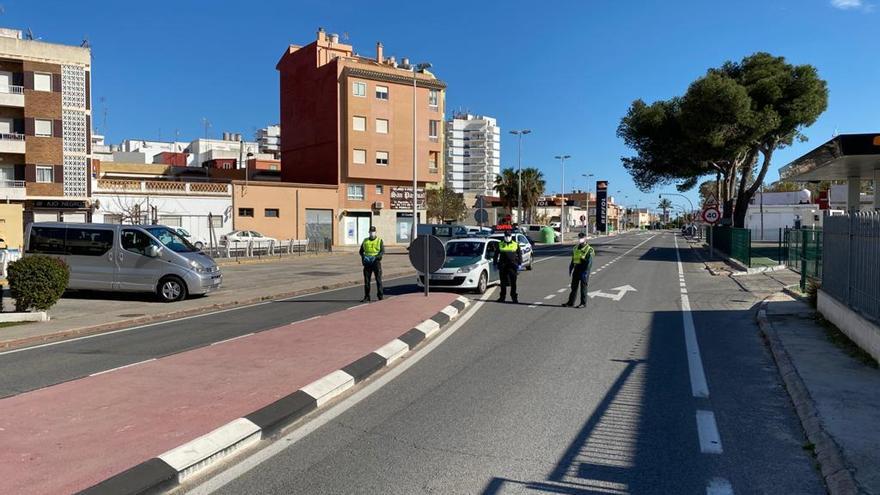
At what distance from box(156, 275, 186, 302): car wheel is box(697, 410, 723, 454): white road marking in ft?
44.2

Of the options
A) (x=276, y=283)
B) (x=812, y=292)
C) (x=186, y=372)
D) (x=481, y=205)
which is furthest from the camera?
(x=481, y=205)

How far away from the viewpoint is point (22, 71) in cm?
4191

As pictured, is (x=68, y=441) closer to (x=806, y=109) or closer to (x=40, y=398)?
(x=40, y=398)

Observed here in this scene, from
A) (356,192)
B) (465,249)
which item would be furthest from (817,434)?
(356,192)

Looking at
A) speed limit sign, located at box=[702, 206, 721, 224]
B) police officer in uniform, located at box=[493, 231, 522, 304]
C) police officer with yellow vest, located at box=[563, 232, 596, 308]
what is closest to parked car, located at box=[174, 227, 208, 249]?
police officer in uniform, located at box=[493, 231, 522, 304]

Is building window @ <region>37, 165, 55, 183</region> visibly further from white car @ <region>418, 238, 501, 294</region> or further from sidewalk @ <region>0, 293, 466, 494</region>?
sidewalk @ <region>0, 293, 466, 494</region>

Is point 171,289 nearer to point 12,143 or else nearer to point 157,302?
point 157,302

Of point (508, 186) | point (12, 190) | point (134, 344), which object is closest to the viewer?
point (134, 344)

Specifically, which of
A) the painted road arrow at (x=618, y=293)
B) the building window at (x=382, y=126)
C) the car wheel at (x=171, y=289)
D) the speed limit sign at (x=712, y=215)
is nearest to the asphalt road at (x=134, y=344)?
the car wheel at (x=171, y=289)

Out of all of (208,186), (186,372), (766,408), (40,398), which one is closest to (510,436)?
(766,408)

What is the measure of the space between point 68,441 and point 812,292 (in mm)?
13782

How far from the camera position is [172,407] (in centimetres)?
598

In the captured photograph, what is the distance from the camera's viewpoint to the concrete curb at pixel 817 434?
4332 millimetres

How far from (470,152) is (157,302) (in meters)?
148
